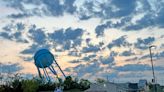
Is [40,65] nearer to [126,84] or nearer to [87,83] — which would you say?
[126,84]

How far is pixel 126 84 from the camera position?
110 metres

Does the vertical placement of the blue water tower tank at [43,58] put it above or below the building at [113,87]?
above

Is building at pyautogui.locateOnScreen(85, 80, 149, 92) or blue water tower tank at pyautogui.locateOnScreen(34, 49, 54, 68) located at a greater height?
blue water tower tank at pyautogui.locateOnScreen(34, 49, 54, 68)

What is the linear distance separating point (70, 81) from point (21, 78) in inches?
672

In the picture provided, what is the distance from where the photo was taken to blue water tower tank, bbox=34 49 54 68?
105 metres

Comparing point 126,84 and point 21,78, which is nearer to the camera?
point 126,84

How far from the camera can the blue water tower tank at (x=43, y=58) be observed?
105 meters

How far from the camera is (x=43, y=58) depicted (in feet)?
352

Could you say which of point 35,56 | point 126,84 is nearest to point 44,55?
point 35,56

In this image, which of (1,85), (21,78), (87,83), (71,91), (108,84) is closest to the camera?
(108,84)

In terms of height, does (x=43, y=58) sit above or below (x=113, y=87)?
above

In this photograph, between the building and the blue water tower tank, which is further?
the blue water tower tank

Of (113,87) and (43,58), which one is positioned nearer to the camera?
(113,87)

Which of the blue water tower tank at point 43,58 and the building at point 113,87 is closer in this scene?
the building at point 113,87
